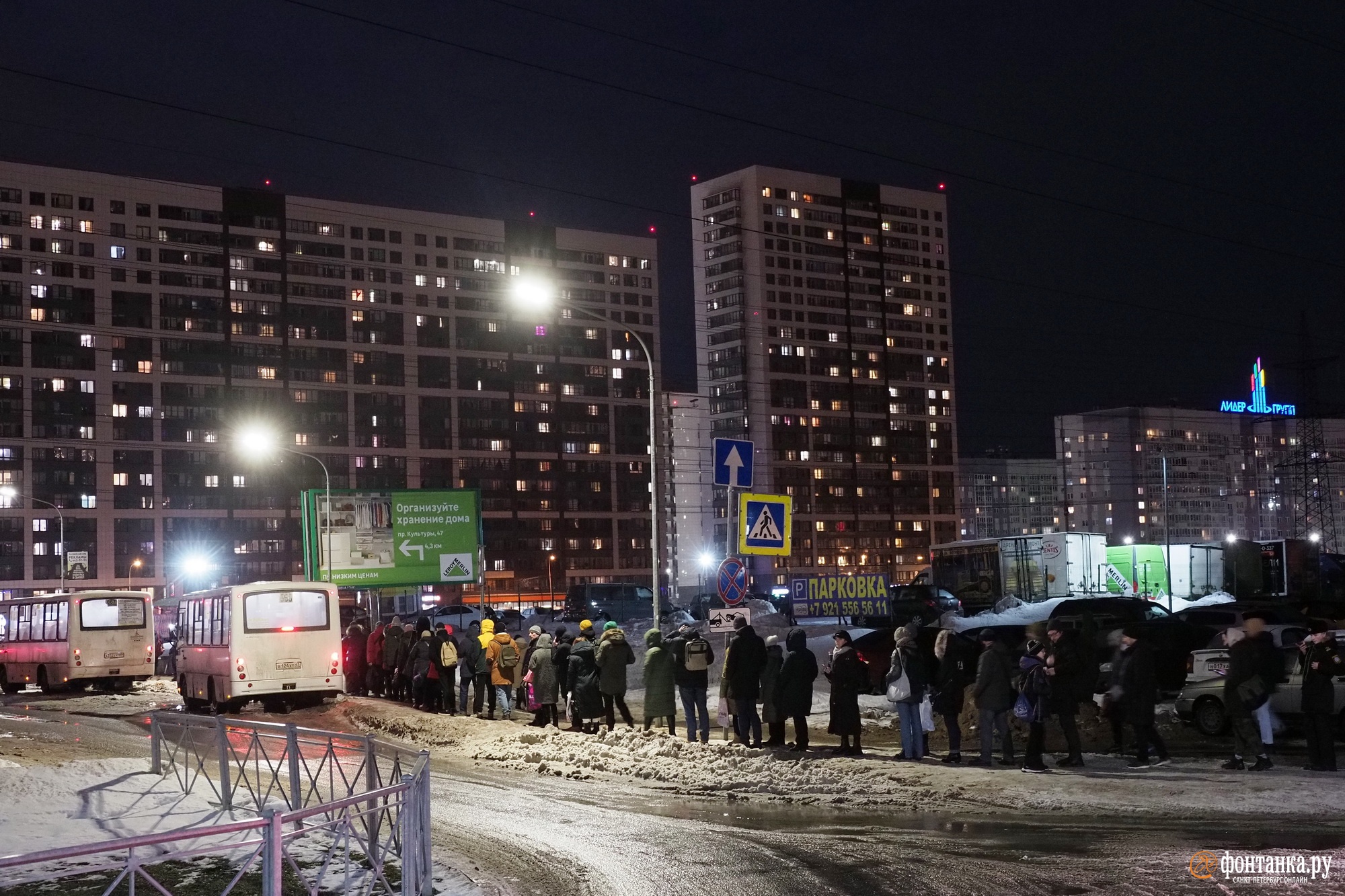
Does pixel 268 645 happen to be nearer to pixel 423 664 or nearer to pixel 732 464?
pixel 423 664

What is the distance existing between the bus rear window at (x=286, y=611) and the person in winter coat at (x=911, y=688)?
51.1 feet

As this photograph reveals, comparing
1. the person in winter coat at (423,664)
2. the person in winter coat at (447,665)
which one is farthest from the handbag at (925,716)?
the person in winter coat at (423,664)

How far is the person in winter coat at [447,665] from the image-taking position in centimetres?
2617

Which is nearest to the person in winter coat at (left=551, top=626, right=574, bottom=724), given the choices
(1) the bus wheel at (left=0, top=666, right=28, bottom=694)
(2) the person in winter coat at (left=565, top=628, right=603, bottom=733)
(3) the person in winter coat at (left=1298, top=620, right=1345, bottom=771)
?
(2) the person in winter coat at (left=565, top=628, right=603, bottom=733)

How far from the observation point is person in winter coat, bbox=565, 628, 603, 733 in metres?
21.9

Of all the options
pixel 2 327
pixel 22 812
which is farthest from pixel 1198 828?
pixel 2 327

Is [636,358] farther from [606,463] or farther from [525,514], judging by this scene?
[525,514]

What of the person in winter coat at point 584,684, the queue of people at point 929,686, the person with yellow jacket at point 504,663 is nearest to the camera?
Answer: the queue of people at point 929,686

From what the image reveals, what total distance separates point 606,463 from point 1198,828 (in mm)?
125783

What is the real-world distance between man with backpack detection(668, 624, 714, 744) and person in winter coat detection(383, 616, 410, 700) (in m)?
11.5

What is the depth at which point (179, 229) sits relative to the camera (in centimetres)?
12100

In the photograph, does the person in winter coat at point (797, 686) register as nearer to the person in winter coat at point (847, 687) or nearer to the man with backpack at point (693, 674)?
the person in winter coat at point (847, 687)

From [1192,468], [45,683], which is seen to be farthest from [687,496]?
[45,683]

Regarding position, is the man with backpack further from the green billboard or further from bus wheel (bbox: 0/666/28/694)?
bus wheel (bbox: 0/666/28/694)
